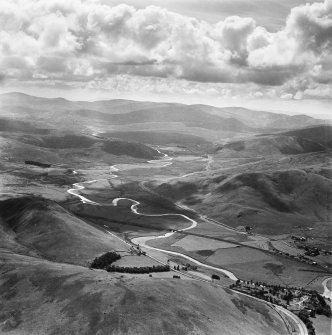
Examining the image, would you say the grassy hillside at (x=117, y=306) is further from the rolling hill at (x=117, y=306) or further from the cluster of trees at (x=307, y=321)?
the cluster of trees at (x=307, y=321)

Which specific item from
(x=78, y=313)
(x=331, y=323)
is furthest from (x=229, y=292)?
(x=78, y=313)

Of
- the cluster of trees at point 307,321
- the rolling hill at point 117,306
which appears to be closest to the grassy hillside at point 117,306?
the rolling hill at point 117,306

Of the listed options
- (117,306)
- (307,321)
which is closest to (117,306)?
(117,306)

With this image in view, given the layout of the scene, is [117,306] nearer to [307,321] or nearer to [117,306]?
[117,306]

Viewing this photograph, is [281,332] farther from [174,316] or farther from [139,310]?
[139,310]

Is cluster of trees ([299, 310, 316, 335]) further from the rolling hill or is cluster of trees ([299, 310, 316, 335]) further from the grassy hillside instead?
the rolling hill

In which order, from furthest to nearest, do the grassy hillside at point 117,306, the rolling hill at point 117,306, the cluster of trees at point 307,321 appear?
the cluster of trees at point 307,321 → the rolling hill at point 117,306 → the grassy hillside at point 117,306

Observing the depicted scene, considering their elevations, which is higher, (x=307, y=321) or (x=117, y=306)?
(x=117, y=306)

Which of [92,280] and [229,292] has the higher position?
[92,280]
